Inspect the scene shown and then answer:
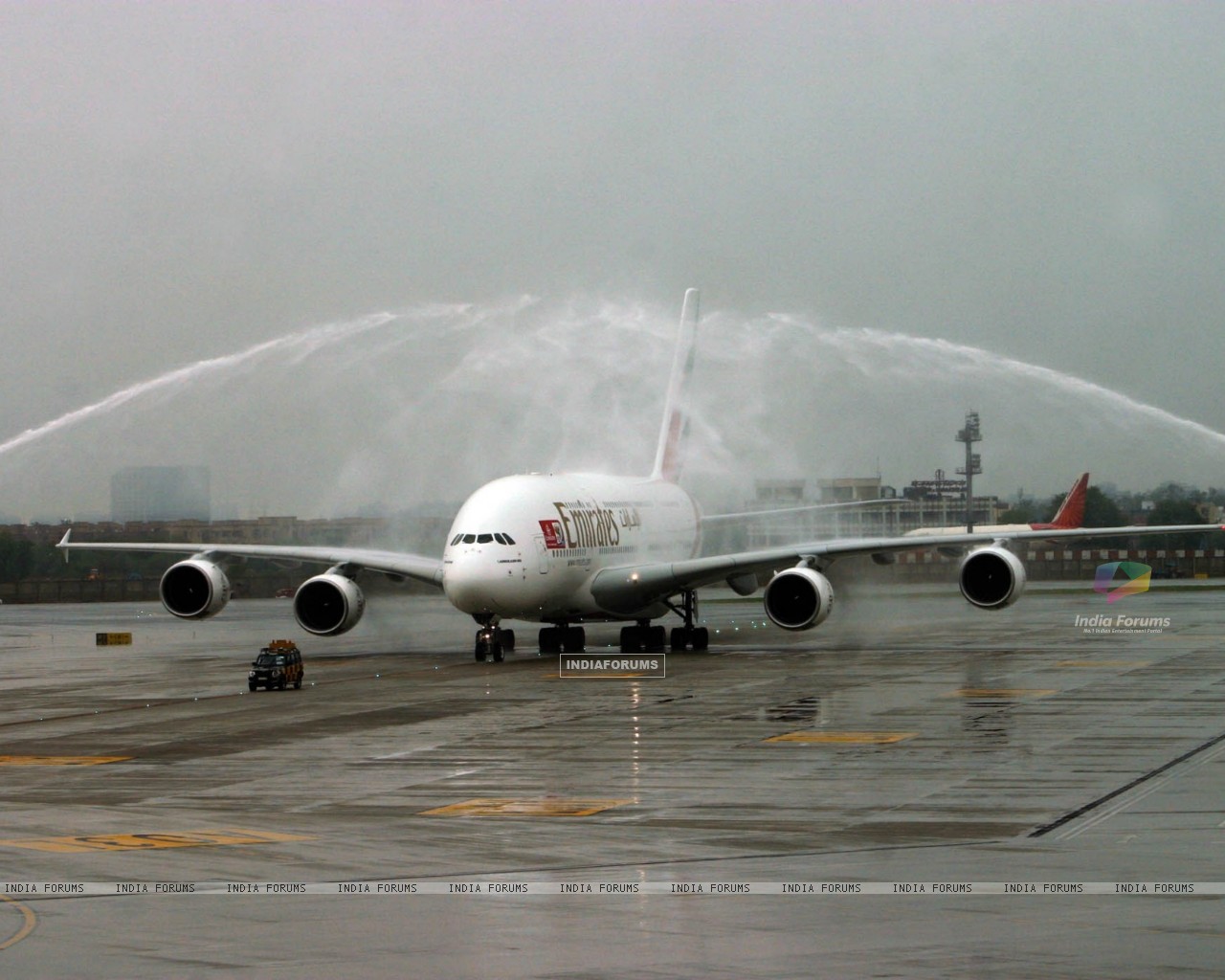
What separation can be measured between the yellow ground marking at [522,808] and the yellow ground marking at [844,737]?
21.6 feet

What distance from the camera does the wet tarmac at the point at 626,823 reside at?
12.2 meters

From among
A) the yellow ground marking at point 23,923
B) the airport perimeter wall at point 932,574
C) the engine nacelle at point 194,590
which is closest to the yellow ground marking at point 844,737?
the yellow ground marking at point 23,923

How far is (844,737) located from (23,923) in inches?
607

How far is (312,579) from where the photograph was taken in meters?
47.1

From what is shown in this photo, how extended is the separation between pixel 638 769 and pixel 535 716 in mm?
7628

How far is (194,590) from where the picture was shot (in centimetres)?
4831

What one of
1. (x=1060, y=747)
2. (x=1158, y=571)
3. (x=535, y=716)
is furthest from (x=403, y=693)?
(x=1158, y=571)

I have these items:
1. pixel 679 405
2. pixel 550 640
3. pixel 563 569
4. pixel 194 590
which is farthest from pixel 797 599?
pixel 679 405

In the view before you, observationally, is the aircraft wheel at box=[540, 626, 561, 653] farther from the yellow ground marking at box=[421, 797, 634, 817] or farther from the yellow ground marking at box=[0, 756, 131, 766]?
the yellow ground marking at box=[421, 797, 634, 817]

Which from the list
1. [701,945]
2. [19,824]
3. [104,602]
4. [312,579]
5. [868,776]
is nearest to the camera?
[701,945]

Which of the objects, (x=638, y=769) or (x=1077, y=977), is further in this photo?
(x=638, y=769)

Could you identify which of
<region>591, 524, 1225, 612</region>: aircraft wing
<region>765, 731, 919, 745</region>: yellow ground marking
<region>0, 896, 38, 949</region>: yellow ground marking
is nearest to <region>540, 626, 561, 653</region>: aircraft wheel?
<region>591, 524, 1225, 612</region>: aircraft wing

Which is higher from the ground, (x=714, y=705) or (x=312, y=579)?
(x=312, y=579)

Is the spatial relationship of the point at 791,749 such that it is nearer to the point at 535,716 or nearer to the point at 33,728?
the point at 535,716
